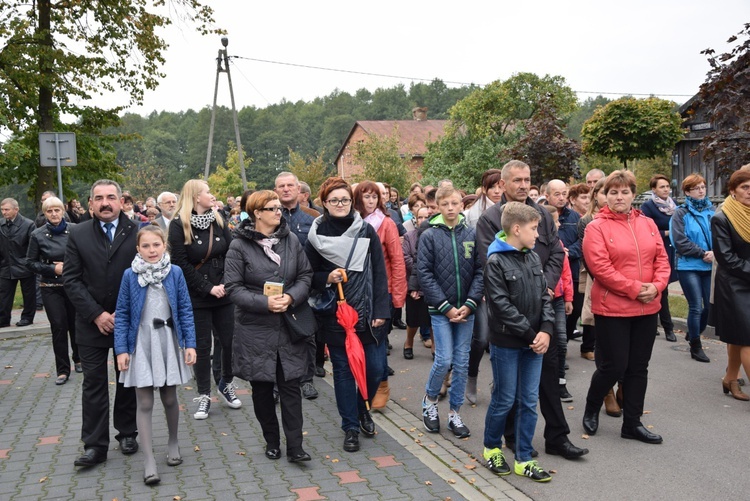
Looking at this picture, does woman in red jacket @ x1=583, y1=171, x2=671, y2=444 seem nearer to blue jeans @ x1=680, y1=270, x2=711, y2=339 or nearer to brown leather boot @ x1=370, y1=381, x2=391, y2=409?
brown leather boot @ x1=370, y1=381, x2=391, y2=409

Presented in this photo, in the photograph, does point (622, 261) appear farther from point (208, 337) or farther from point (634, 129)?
point (634, 129)

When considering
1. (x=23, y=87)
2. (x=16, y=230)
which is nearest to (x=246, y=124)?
(x=23, y=87)

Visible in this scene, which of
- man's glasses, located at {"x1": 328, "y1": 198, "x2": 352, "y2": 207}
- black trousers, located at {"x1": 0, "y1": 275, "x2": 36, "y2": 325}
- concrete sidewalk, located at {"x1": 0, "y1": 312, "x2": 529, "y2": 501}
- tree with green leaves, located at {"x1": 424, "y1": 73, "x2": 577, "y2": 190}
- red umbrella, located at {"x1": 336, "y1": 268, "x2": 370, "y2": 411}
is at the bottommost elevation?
concrete sidewalk, located at {"x1": 0, "y1": 312, "x2": 529, "y2": 501}

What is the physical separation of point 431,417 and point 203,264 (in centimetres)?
256

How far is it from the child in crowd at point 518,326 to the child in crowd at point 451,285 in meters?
0.86

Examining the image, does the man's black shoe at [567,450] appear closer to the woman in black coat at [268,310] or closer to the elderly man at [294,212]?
the woman in black coat at [268,310]

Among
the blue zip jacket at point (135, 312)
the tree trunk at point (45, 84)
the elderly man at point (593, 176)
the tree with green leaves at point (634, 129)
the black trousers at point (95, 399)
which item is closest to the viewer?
the blue zip jacket at point (135, 312)

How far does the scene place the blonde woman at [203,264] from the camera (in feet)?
22.3

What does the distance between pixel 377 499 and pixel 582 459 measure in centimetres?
168

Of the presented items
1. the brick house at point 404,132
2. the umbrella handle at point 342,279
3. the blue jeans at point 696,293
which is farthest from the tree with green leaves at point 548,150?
the brick house at point 404,132

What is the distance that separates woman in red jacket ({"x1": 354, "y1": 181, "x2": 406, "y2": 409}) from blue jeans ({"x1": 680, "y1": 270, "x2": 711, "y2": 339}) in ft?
12.4

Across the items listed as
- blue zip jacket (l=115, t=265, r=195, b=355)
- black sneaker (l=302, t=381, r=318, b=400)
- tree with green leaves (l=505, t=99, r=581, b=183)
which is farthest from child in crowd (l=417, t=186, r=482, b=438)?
tree with green leaves (l=505, t=99, r=581, b=183)

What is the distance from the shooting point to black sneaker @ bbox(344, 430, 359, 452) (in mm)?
5797

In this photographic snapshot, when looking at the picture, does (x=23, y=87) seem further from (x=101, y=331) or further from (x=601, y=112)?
(x=101, y=331)
